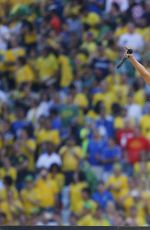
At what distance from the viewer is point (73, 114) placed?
44.2ft

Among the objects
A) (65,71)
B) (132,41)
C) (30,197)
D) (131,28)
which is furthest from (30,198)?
(131,28)

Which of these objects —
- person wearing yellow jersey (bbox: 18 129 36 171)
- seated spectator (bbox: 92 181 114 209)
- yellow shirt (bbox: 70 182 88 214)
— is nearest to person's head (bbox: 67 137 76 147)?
person wearing yellow jersey (bbox: 18 129 36 171)

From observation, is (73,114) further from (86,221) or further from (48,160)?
(86,221)

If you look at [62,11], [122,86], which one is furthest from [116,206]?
[62,11]

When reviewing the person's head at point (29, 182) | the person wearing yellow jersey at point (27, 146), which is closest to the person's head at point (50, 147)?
the person wearing yellow jersey at point (27, 146)

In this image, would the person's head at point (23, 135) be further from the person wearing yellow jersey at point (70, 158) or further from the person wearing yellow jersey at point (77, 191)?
the person wearing yellow jersey at point (77, 191)

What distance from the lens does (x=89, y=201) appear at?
12.2 meters

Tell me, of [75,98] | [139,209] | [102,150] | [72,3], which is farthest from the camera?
[72,3]

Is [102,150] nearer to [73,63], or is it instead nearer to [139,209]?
[139,209]

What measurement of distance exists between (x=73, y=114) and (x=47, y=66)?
1.35 m

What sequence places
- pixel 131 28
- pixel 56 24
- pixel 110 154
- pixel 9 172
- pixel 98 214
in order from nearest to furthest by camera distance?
pixel 98 214
pixel 110 154
pixel 9 172
pixel 131 28
pixel 56 24

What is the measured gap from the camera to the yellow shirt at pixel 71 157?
1277 cm

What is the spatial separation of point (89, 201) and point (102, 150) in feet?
2.80

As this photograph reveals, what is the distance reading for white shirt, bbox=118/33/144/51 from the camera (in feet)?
46.0
